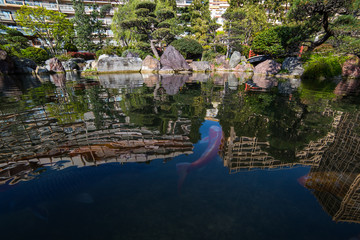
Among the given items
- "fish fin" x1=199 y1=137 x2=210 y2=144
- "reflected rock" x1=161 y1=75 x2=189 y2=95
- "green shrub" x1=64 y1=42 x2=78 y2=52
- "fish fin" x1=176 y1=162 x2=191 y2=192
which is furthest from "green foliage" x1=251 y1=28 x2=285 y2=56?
"green shrub" x1=64 y1=42 x2=78 y2=52

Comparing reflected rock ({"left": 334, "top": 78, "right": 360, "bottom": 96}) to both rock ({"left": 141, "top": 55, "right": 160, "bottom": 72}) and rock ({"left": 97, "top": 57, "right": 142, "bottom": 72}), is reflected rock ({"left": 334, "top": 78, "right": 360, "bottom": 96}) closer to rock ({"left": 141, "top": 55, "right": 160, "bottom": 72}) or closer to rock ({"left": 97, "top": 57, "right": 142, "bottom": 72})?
rock ({"left": 141, "top": 55, "right": 160, "bottom": 72})

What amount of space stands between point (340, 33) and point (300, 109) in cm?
1168

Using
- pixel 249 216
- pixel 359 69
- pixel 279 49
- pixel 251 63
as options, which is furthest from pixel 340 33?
pixel 249 216

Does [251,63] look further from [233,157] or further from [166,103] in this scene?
[233,157]

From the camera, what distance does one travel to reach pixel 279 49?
17672 millimetres

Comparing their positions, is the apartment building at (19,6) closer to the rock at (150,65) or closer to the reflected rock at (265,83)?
the rock at (150,65)

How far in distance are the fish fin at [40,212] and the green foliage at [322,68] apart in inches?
804

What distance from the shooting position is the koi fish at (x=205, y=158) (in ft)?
7.27

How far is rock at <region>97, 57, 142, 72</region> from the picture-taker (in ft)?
66.9

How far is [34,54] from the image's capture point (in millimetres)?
25172

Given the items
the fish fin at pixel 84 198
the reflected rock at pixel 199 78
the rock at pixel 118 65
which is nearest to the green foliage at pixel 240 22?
the reflected rock at pixel 199 78

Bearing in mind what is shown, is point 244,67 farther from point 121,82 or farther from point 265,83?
point 121,82

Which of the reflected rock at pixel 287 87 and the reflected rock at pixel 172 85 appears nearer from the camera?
the reflected rock at pixel 172 85

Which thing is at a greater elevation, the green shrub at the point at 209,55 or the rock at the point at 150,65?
the green shrub at the point at 209,55
